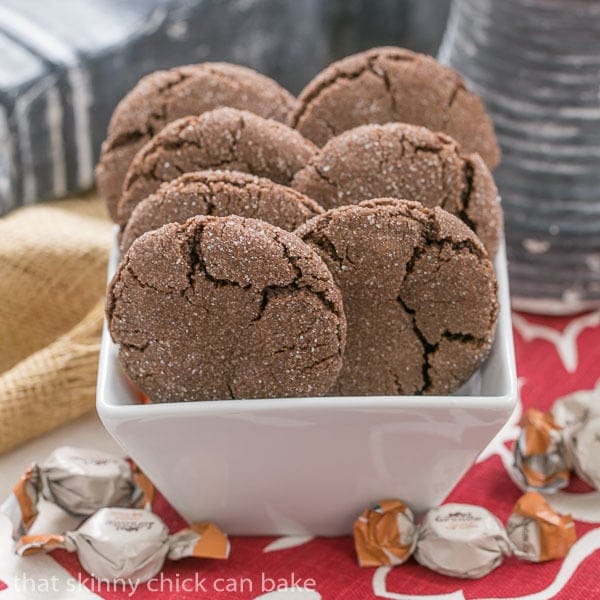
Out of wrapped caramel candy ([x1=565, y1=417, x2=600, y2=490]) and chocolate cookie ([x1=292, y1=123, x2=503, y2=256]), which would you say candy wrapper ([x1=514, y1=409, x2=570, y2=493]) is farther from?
chocolate cookie ([x1=292, y1=123, x2=503, y2=256])

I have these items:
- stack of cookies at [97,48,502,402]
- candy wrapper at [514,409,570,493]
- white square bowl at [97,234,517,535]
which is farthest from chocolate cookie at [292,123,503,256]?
candy wrapper at [514,409,570,493]

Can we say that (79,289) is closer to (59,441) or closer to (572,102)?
(59,441)

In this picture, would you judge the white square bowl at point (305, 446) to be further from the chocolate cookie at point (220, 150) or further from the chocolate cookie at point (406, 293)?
the chocolate cookie at point (220, 150)

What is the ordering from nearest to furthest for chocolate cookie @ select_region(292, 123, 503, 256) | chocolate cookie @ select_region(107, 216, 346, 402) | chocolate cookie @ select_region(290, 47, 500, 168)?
1. chocolate cookie @ select_region(107, 216, 346, 402)
2. chocolate cookie @ select_region(292, 123, 503, 256)
3. chocolate cookie @ select_region(290, 47, 500, 168)

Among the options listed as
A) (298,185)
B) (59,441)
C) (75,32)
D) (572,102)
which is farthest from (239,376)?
(75,32)

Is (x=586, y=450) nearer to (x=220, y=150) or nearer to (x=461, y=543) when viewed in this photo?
(x=461, y=543)

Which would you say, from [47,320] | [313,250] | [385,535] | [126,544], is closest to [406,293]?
[313,250]
